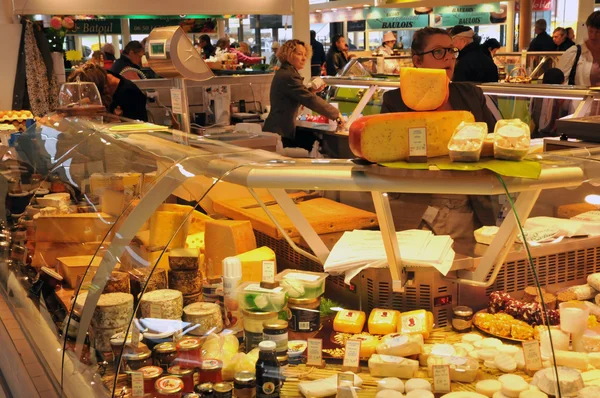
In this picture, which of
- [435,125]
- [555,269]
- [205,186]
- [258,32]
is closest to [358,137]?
[435,125]

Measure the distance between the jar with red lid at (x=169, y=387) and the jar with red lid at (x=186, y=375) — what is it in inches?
0.7

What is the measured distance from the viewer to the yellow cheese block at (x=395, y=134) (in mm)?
1782

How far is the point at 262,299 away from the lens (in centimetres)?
235

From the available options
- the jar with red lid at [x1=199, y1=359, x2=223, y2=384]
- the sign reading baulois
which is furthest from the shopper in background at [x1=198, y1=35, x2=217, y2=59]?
the jar with red lid at [x1=199, y1=359, x2=223, y2=384]

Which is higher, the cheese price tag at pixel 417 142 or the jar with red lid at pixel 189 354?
the cheese price tag at pixel 417 142

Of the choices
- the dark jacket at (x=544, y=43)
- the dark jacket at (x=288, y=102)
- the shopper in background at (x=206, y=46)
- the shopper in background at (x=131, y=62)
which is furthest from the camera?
the dark jacket at (x=544, y=43)

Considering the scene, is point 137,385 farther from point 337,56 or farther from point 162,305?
point 337,56

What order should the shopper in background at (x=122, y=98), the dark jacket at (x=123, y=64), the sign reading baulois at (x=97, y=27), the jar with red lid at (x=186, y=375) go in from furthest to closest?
the sign reading baulois at (x=97, y=27) → the dark jacket at (x=123, y=64) → the shopper in background at (x=122, y=98) → the jar with red lid at (x=186, y=375)

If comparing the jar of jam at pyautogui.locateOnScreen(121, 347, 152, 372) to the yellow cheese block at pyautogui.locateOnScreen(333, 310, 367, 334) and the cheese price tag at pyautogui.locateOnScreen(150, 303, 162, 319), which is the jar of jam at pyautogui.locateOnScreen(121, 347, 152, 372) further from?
the yellow cheese block at pyautogui.locateOnScreen(333, 310, 367, 334)

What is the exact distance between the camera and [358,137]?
1799 mm

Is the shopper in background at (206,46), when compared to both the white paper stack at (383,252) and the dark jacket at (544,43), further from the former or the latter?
the white paper stack at (383,252)

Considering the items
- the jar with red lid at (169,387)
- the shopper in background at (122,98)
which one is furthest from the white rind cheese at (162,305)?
the shopper in background at (122,98)

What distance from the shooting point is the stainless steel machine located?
304cm

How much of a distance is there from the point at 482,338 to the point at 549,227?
436 millimetres
